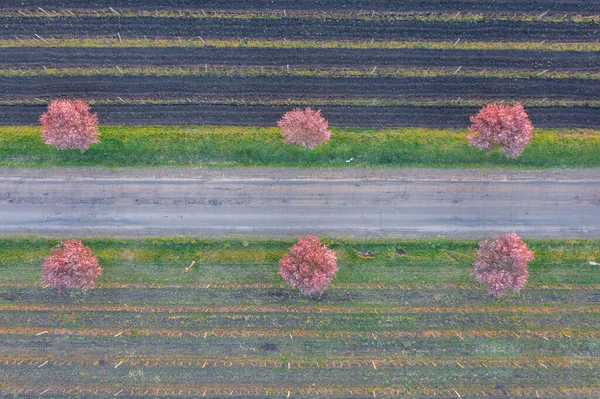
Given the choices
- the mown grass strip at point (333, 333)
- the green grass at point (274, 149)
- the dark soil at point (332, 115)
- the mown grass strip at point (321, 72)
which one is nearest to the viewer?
the mown grass strip at point (321, 72)

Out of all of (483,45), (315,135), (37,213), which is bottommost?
(37,213)

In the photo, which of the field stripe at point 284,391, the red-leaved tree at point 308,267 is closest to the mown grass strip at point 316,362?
the field stripe at point 284,391

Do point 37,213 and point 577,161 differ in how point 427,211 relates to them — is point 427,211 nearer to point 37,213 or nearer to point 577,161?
point 577,161

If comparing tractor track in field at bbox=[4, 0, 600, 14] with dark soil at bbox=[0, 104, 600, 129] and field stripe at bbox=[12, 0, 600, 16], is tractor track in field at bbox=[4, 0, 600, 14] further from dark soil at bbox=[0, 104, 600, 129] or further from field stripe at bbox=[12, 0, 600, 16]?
dark soil at bbox=[0, 104, 600, 129]

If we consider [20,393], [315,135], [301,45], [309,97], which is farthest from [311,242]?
[20,393]

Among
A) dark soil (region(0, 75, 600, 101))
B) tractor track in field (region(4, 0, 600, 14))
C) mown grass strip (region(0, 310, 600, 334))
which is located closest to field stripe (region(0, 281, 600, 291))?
mown grass strip (region(0, 310, 600, 334))

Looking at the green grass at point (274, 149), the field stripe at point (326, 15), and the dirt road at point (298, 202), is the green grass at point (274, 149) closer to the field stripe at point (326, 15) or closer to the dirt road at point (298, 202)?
the dirt road at point (298, 202)

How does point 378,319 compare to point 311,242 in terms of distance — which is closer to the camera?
point 311,242
